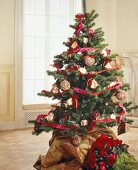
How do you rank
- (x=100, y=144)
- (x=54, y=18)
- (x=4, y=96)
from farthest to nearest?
(x=54, y=18) → (x=4, y=96) → (x=100, y=144)

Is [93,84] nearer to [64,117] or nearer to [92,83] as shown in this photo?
[92,83]

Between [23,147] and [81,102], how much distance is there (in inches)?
51.5

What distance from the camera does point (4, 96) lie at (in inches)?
180

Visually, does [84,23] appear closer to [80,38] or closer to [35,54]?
[80,38]

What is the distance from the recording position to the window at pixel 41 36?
188 inches

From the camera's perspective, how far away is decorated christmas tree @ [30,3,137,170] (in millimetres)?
2559

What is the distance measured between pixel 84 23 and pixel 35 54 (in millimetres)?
2207

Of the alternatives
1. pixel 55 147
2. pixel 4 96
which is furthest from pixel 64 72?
pixel 4 96

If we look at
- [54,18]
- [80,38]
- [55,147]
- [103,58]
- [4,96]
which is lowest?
[55,147]

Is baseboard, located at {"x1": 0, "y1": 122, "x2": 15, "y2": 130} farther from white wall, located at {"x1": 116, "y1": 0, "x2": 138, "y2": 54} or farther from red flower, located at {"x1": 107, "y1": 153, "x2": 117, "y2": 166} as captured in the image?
red flower, located at {"x1": 107, "y1": 153, "x2": 117, "y2": 166}

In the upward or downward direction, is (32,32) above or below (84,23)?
above

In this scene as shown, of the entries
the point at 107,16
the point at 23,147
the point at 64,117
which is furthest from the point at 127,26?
the point at 64,117

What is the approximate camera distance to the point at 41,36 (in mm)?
4867

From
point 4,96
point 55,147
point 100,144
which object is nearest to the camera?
point 100,144
